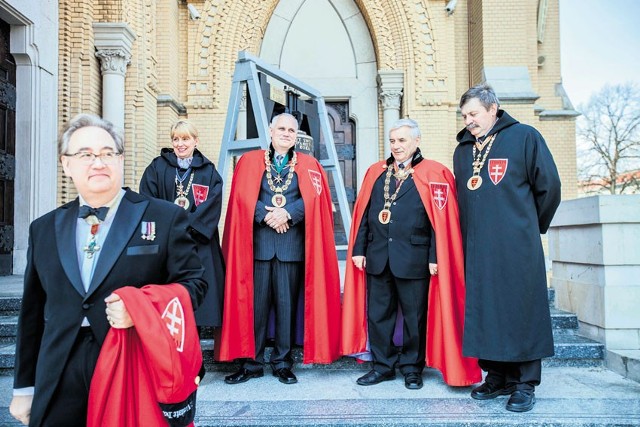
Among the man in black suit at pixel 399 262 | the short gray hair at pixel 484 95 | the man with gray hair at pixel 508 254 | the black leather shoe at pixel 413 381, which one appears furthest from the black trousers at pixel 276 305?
the short gray hair at pixel 484 95

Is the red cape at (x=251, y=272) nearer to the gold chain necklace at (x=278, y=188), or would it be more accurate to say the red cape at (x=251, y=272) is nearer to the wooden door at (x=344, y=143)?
the gold chain necklace at (x=278, y=188)

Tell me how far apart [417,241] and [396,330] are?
2.88 ft

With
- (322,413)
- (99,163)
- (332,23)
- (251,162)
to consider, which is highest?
(332,23)

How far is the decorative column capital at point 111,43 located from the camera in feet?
26.9

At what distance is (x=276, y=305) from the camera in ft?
13.7

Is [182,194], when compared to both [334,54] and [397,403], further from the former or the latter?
[334,54]

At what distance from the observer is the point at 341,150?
11.1m

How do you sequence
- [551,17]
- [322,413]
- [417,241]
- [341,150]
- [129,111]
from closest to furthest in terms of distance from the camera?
[322,413]
[417,241]
[129,111]
[341,150]
[551,17]

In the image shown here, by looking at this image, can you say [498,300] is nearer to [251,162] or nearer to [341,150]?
[251,162]

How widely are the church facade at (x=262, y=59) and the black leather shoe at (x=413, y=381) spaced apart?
572 cm

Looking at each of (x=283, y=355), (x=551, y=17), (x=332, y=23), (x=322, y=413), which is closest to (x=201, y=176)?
(x=283, y=355)

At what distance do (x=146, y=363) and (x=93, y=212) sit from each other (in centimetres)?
57

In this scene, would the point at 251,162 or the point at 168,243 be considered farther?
the point at 251,162

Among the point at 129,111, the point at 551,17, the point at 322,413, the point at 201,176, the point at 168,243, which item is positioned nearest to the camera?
the point at 168,243
